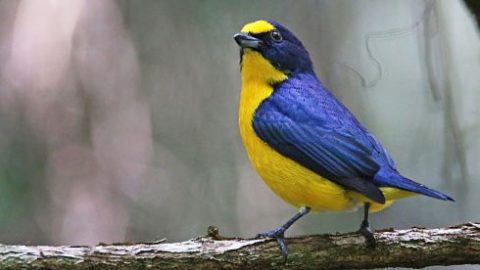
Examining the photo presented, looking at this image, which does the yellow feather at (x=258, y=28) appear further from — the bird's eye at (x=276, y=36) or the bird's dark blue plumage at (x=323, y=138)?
the bird's dark blue plumage at (x=323, y=138)

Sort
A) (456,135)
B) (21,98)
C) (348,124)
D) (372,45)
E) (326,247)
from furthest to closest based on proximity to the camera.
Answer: (372,45) < (21,98) < (456,135) < (348,124) < (326,247)

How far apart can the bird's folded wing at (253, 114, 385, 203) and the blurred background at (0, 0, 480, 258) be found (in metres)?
0.94

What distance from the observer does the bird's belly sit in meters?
4.68

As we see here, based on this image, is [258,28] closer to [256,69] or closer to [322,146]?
[256,69]

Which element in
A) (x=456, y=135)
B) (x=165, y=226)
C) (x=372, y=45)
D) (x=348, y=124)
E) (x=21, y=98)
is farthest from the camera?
(x=372, y=45)

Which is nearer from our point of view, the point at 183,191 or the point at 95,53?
the point at 95,53

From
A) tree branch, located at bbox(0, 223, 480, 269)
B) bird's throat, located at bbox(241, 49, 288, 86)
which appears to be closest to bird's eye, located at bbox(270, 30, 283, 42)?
bird's throat, located at bbox(241, 49, 288, 86)

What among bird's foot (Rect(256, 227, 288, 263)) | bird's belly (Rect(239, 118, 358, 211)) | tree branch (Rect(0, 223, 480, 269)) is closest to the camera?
tree branch (Rect(0, 223, 480, 269))

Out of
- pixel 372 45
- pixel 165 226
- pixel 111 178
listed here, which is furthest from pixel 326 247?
pixel 372 45

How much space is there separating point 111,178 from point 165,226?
89cm

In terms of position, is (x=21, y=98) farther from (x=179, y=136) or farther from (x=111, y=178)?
(x=179, y=136)

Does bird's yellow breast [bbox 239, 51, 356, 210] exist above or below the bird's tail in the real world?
above

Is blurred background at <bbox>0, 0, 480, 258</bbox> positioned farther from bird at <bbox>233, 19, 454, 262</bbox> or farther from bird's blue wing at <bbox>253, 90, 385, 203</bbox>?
bird's blue wing at <bbox>253, 90, 385, 203</bbox>

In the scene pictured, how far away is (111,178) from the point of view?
6238 millimetres
